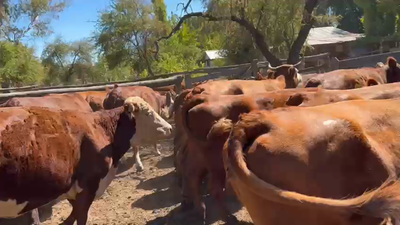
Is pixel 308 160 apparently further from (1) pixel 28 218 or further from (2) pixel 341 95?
(1) pixel 28 218

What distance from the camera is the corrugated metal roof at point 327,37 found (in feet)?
111

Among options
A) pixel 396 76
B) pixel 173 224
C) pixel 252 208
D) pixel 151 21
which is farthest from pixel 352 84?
pixel 151 21

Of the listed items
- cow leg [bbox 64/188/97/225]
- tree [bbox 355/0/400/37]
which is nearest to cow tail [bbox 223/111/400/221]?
cow leg [bbox 64/188/97/225]

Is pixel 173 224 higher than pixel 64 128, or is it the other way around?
pixel 64 128

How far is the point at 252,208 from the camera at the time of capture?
2.91 metres

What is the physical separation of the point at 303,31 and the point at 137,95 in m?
10.4

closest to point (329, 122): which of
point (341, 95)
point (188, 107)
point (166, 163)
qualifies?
point (341, 95)

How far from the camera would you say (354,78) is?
26.9 feet

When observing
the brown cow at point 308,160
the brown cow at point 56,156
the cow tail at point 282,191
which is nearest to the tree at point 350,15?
the brown cow at point 56,156

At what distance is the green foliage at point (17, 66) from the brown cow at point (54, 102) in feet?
70.0

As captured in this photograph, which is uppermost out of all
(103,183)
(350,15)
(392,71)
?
(350,15)

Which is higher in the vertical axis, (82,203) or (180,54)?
(82,203)

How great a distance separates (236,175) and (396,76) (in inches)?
257

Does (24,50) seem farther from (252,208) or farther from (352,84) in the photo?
(252,208)
